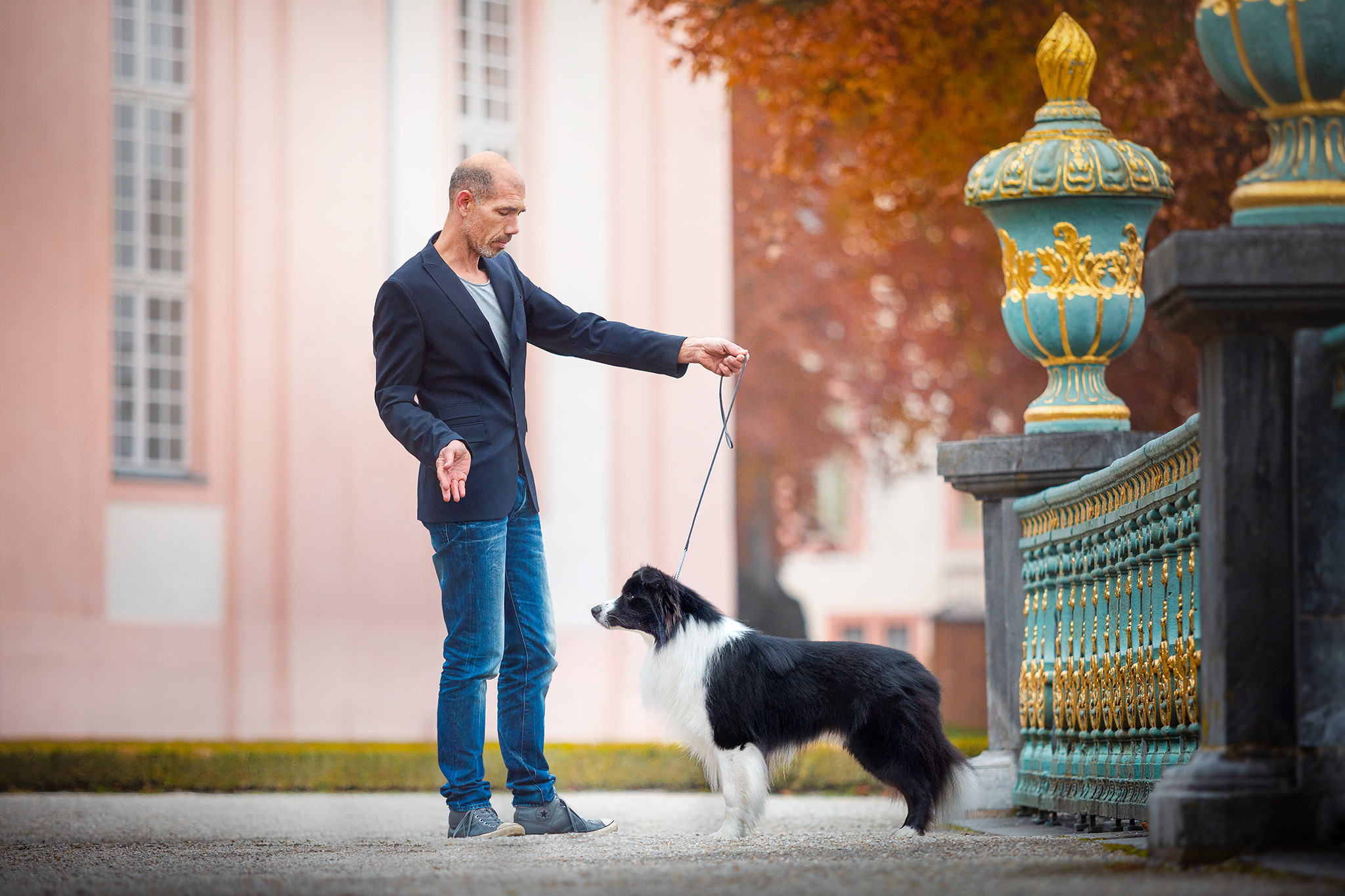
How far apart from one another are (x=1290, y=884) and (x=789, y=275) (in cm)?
1898

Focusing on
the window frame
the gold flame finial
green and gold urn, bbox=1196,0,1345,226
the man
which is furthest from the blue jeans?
the window frame

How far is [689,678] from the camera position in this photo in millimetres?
5211

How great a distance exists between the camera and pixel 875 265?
20.1m

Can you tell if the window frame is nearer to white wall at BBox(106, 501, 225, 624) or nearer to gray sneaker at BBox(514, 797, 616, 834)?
white wall at BBox(106, 501, 225, 624)

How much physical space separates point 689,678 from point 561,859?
103cm

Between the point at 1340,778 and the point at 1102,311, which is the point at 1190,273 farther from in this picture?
the point at 1102,311

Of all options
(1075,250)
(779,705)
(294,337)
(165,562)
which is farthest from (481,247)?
(294,337)

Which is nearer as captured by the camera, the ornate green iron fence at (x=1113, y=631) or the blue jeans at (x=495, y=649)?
the ornate green iron fence at (x=1113, y=631)

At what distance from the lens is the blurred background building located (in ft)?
47.2

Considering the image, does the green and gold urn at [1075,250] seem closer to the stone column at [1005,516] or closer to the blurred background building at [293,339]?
the stone column at [1005,516]

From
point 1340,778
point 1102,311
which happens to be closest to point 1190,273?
point 1340,778

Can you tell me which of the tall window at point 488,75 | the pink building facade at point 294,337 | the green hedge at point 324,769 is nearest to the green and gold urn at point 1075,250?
the green hedge at point 324,769

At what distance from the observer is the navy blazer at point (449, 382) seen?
4.99 meters

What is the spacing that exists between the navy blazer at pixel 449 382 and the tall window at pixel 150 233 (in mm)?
10837
